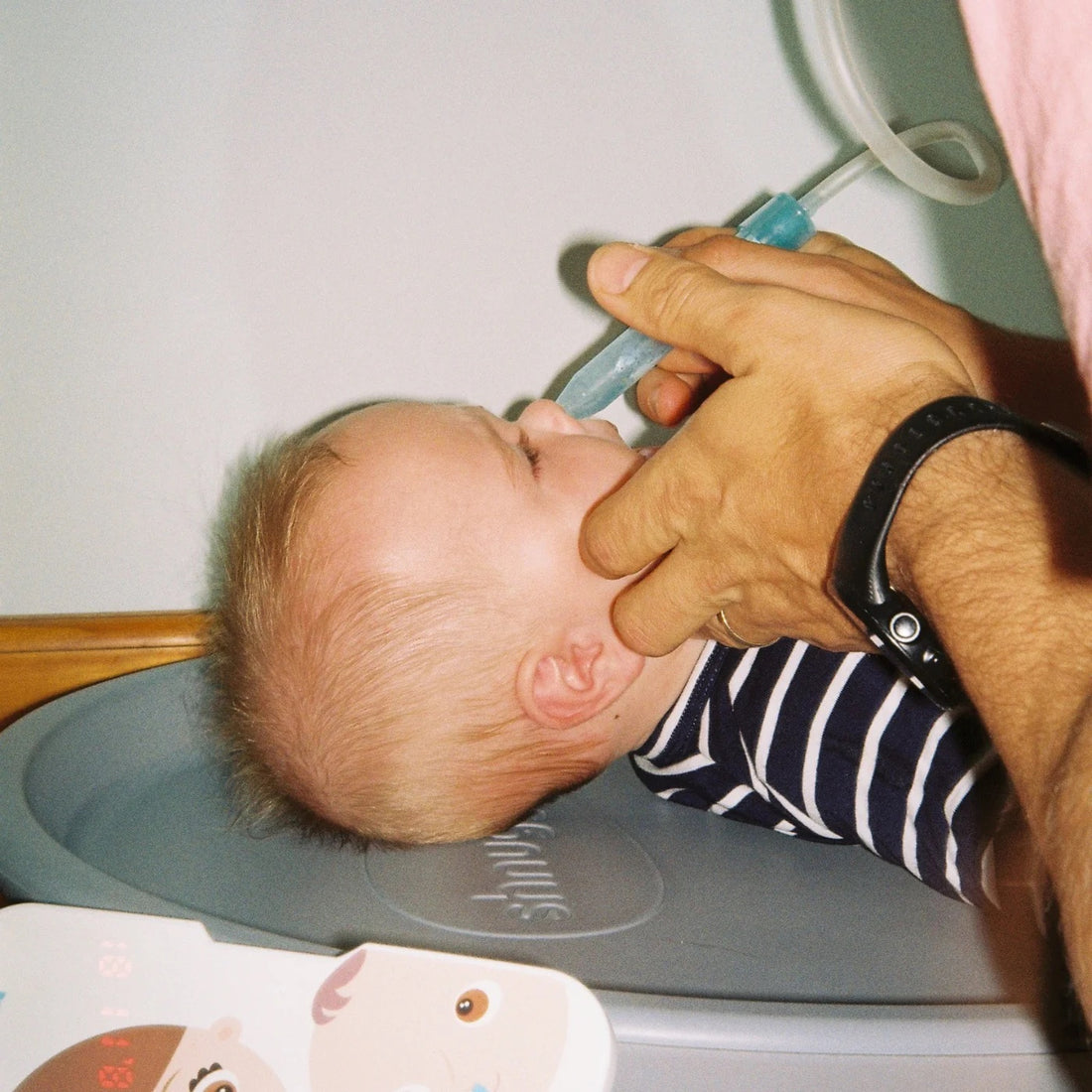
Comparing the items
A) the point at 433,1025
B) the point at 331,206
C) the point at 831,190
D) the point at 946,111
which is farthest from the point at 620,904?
the point at 946,111

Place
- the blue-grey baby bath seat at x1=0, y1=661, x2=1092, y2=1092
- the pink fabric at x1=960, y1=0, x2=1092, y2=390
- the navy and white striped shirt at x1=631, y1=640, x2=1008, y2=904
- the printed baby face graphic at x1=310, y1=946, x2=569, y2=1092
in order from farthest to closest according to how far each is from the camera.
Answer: the navy and white striped shirt at x1=631, y1=640, x2=1008, y2=904 < the blue-grey baby bath seat at x1=0, y1=661, x2=1092, y2=1092 < the printed baby face graphic at x1=310, y1=946, x2=569, y2=1092 < the pink fabric at x1=960, y1=0, x2=1092, y2=390

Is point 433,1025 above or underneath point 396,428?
underneath

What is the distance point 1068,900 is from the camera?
1.17 feet

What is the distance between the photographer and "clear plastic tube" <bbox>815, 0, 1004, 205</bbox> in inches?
31.0

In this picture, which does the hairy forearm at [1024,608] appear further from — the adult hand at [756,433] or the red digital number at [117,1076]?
the red digital number at [117,1076]

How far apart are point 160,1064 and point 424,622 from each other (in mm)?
318

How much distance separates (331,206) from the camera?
997mm

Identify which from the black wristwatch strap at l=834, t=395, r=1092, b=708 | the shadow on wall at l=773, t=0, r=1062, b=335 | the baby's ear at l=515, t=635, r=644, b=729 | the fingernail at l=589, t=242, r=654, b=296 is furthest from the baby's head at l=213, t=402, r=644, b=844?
the shadow on wall at l=773, t=0, r=1062, b=335

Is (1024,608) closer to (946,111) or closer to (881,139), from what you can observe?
(881,139)

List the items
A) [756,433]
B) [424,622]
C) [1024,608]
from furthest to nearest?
[424,622] < [756,433] < [1024,608]

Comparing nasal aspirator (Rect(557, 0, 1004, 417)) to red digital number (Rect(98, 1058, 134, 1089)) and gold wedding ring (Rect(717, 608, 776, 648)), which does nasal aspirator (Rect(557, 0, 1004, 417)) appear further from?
red digital number (Rect(98, 1058, 134, 1089))

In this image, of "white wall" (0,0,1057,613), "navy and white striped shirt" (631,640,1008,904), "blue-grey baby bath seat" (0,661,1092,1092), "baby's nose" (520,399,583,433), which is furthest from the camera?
"white wall" (0,0,1057,613)

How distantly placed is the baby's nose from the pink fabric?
0.49 m

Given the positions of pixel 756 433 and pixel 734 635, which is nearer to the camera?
pixel 756 433
